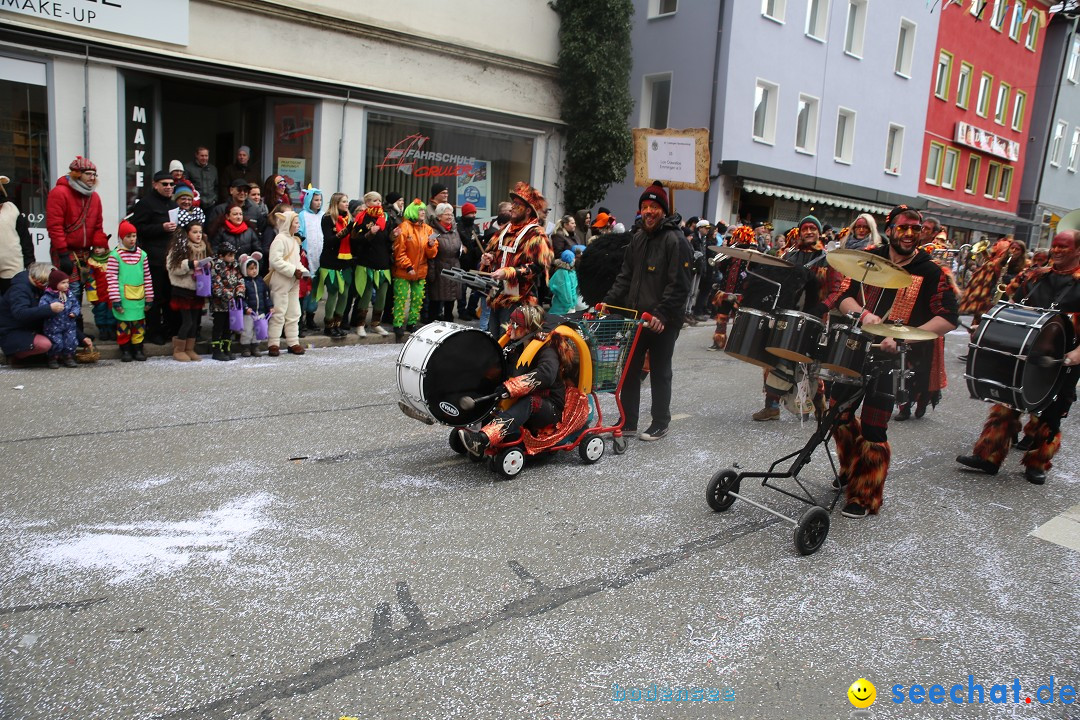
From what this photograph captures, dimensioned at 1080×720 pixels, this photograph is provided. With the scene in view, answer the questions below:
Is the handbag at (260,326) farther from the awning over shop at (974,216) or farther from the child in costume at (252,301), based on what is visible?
the awning over shop at (974,216)

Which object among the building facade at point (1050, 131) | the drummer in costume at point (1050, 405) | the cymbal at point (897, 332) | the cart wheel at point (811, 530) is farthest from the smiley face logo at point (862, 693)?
the building facade at point (1050, 131)

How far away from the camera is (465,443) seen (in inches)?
227

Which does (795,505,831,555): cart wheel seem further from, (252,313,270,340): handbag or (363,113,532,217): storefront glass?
(363,113,532,217): storefront glass

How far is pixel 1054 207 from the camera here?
3694 centimetres

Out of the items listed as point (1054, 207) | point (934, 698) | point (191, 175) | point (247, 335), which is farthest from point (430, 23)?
point (1054, 207)

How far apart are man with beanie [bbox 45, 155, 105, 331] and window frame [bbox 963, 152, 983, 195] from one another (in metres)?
31.4

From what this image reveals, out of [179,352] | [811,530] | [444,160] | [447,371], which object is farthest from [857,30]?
[811,530]

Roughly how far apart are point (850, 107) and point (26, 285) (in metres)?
22.7

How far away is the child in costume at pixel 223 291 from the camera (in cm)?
868

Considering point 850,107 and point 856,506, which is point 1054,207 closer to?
point 850,107

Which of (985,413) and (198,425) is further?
(985,413)

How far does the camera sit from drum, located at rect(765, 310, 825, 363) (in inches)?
190

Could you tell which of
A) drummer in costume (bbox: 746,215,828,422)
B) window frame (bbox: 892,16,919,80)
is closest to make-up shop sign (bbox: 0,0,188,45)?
drummer in costume (bbox: 746,215,828,422)

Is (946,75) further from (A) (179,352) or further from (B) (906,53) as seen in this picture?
(A) (179,352)
